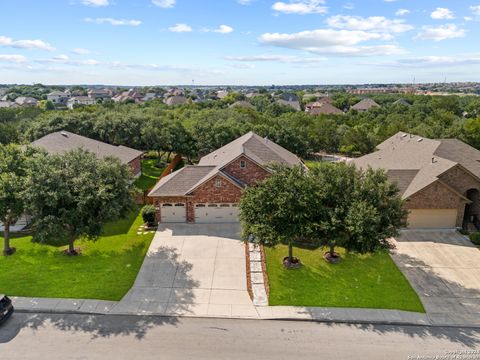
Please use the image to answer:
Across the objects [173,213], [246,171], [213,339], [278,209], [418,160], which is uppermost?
[418,160]

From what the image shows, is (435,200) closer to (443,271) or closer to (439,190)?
(439,190)

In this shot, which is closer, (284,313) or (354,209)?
(284,313)

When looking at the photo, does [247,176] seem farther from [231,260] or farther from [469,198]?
[469,198]

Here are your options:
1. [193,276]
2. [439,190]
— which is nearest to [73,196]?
[193,276]

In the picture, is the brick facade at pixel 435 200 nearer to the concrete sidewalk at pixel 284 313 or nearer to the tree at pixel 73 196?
the concrete sidewalk at pixel 284 313

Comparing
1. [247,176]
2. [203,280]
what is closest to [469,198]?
[247,176]

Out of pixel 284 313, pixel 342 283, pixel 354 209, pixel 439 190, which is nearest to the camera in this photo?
pixel 284 313

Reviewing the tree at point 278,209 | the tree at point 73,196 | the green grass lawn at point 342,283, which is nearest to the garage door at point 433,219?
the green grass lawn at point 342,283
